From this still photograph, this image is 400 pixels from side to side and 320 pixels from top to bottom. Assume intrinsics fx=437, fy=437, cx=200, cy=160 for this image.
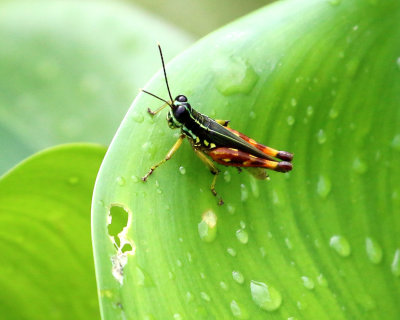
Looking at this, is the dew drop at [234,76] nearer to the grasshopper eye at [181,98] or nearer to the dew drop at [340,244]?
the grasshopper eye at [181,98]

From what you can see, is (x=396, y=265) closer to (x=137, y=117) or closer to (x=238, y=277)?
(x=238, y=277)

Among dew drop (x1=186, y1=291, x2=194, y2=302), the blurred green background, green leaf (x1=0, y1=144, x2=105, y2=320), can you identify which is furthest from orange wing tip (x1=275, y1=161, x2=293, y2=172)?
the blurred green background

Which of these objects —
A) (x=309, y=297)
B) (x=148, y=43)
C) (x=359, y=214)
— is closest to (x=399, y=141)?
(x=359, y=214)

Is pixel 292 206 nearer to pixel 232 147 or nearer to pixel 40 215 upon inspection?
pixel 232 147

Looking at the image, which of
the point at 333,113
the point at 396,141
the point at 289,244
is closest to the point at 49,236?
the point at 289,244

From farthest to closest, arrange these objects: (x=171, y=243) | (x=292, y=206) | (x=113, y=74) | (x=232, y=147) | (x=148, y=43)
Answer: (x=148, y=43), (x=113, y=74), (x=232, y=147), (x=292, y=206), (x=171, y=243)
